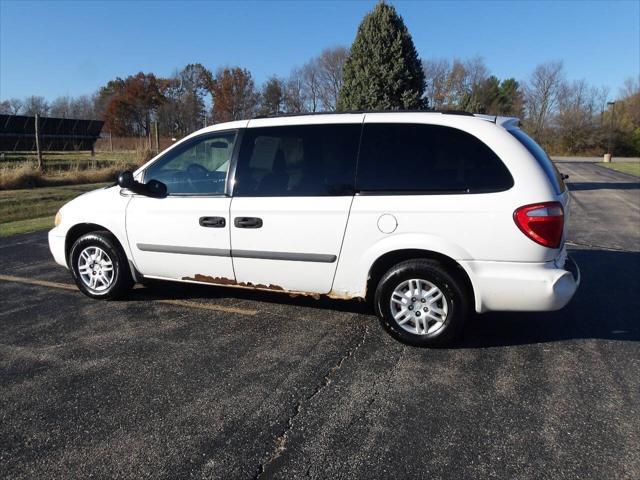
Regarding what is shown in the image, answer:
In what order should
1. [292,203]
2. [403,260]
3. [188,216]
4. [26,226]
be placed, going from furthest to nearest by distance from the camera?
[26,226]
[188,216]
[292,203]
[403,260]

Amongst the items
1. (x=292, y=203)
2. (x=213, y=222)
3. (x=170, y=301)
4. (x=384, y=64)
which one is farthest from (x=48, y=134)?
(x=292, y=203)

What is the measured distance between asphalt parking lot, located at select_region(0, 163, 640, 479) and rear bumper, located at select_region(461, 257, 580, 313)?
452 millimetres

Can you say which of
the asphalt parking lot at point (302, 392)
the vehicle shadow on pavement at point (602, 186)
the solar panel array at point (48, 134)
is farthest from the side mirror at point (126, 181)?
→ the solar panel array at point (48, 134)

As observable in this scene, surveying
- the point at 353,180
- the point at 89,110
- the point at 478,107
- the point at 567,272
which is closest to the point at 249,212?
the point at 353,180

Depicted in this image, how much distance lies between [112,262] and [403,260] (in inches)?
119

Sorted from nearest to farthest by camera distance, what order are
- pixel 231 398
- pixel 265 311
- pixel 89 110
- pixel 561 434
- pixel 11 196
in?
pixel 561 434, pixel 231 398, pixel 265 311, pixel 11 196, pixel 89 110

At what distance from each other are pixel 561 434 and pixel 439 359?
117cm

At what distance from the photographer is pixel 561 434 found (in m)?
3.01

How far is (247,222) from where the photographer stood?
463cm

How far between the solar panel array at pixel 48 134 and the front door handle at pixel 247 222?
31.3 metres

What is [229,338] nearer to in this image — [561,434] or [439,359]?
[439,359]

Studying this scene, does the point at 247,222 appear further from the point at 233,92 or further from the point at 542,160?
the point at 233,92

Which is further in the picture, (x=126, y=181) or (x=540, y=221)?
(x=126, y=181)

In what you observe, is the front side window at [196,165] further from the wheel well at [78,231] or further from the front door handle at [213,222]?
the wheel well at [78,231]
